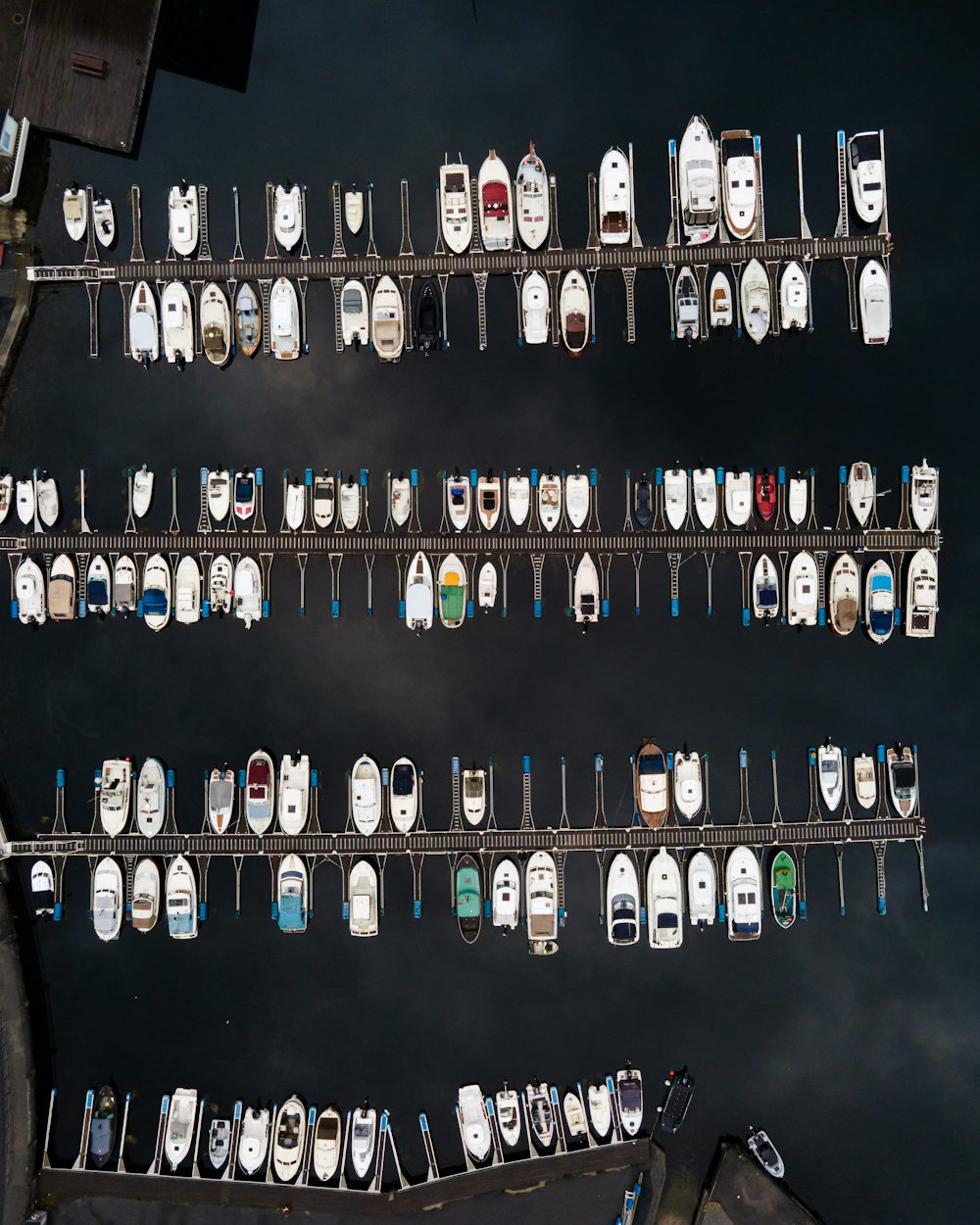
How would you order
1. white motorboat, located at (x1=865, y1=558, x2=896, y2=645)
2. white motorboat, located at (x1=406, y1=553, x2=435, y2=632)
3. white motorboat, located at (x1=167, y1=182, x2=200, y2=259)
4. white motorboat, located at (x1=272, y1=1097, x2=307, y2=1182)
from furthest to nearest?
white motorboat, located at (x1=167, y1=182, x2=200, y2=259) < white motorboat, located at (x1=406, y1=553, x2=435, y2=632) < white motorboat, located at (x1=865, y1=558, x2=896, y2=645) < white motorboat, located at (x1=272, y1=1097, x2=307, y2=1182)

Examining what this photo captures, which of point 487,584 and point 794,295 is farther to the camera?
point 487,584

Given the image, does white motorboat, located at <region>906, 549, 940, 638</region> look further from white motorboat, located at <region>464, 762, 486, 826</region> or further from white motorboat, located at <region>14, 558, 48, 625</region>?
white motorboat, located at <region>14, 558, 48, 625</region>

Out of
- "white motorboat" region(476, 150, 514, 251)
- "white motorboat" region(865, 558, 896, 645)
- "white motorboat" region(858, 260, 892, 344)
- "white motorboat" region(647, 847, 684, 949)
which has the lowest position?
"white motorboat" region(647, 847, 684, 949)

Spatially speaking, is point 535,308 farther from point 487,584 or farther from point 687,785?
point 687,785

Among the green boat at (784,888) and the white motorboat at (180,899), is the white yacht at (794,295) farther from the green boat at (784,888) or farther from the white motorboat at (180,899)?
the white motorboat at (180,899)

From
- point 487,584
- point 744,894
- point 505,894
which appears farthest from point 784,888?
point 487,584

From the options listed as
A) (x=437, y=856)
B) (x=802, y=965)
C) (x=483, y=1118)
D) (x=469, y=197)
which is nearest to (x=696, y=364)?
(x=469, y=197)

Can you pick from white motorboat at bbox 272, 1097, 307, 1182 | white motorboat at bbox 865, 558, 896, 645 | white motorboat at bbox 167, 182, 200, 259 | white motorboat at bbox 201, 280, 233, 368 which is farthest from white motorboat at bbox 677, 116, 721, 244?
white motorboat at bbox 272, 1097, 307, 1182
